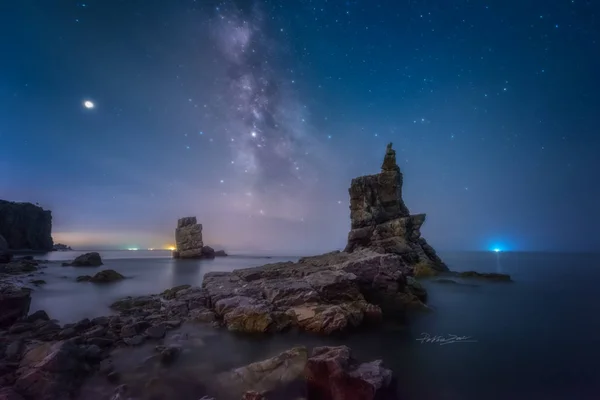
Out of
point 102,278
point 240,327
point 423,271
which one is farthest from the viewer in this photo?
point 423,271

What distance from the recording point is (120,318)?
13.8m

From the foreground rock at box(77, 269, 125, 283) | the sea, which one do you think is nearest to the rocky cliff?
the foreground rock at box(77, 269, 125, 283)

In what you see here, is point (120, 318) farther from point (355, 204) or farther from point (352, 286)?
point (355, 204)

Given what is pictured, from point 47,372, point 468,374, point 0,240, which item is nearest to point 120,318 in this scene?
point 47,372

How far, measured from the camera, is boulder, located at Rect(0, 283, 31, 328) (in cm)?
1213

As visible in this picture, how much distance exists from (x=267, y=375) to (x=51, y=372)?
6248mm

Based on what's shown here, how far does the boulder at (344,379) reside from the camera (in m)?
6.84

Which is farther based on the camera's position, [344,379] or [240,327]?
[240,327]

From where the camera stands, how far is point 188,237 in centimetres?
8612

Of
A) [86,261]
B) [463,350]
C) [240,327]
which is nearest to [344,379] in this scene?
[240,327]

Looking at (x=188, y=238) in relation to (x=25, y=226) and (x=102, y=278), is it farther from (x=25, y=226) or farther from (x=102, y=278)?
(x=25, y=226)

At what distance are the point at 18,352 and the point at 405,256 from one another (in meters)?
40.0

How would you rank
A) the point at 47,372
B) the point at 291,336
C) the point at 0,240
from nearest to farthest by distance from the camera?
the point at 47,372
the point at 291,336
the point at 0,240

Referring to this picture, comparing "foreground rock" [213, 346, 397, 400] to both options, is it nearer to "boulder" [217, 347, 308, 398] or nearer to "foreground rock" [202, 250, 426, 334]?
"boulder" [217, 347, 308, 398]
